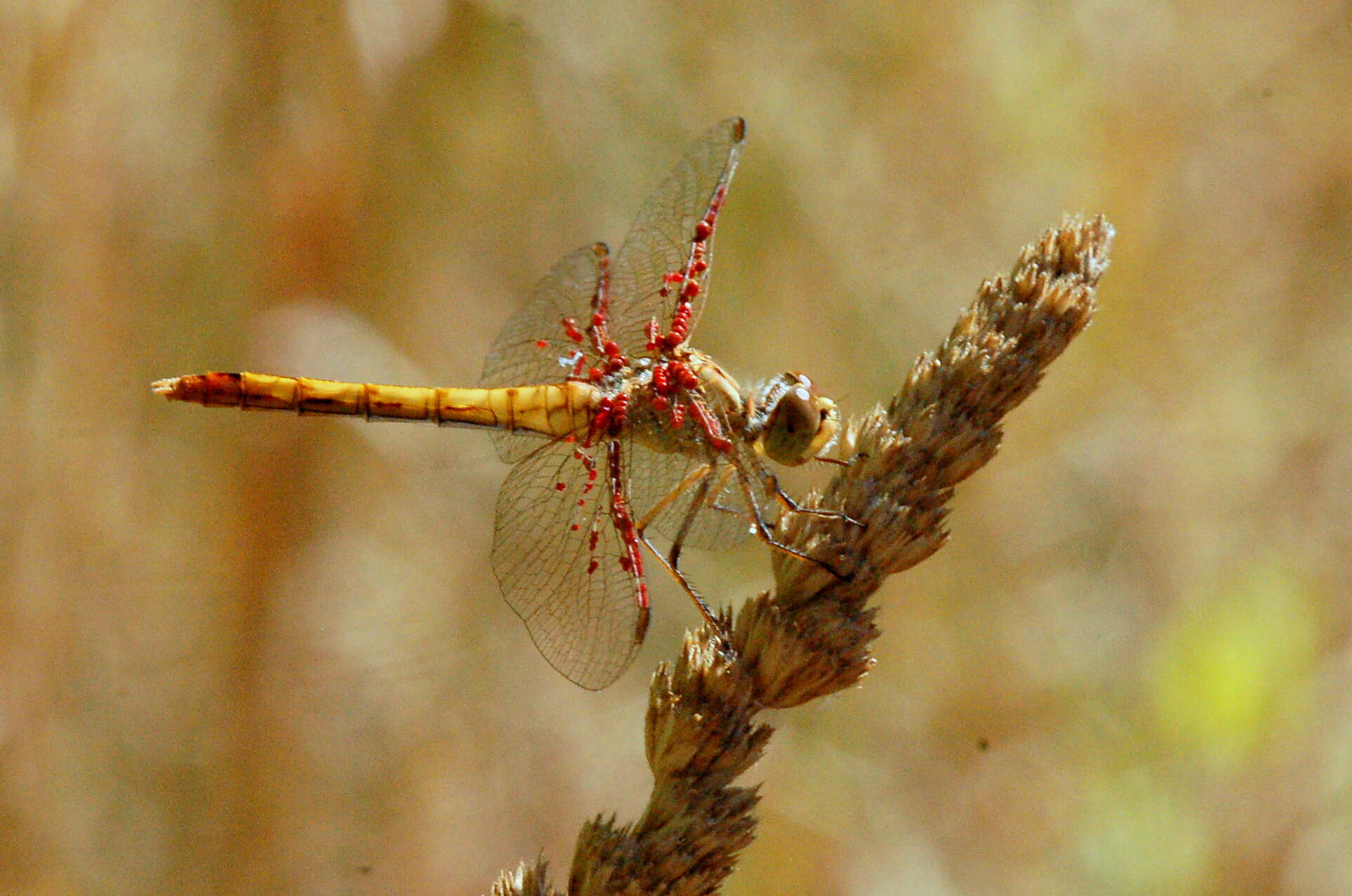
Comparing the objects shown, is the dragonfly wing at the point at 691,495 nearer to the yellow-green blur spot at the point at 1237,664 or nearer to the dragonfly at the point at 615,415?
the dragonfly at the point at 615,415

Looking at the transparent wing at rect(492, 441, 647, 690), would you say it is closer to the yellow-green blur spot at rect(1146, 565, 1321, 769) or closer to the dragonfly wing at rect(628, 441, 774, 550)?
the dragonfly wing at rect(628, 441, 774, 550)

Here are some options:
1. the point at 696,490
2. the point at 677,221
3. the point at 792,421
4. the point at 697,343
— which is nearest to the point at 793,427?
the point at 792,421

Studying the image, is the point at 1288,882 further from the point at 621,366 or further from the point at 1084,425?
the point at 621,366

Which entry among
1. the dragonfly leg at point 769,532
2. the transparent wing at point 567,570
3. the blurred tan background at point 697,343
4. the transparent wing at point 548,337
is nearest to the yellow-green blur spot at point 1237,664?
the blurred tan background at point 697,343

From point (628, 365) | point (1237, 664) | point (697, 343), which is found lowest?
point (1237, 664)

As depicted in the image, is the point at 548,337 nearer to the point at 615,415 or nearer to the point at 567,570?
the point at 615,415

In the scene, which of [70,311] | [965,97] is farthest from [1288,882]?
[70,311]
